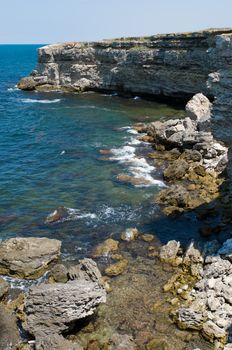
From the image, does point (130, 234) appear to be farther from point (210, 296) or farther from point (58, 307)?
point (58, 307)

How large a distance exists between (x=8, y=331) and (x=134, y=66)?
58.0 meters

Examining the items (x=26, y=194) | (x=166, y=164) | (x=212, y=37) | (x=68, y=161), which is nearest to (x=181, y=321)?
(x=26, y=194)

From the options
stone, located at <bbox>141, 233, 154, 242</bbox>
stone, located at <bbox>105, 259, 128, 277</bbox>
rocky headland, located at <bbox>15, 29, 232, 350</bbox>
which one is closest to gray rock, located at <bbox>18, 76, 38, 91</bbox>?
rocky headland, located at <bbox>15, 29, 232, 350</bbox>

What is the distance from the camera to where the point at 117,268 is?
22.4 m

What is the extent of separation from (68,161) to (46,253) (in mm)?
18042

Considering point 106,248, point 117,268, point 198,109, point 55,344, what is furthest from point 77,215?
point 198,109

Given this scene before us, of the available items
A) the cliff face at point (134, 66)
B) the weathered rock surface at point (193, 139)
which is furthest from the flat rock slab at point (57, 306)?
the cliff face at point (134, 66)

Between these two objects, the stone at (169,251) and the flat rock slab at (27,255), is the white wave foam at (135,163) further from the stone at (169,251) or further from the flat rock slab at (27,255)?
the flat rock slab at (27,255)

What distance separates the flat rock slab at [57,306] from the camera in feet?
57.6

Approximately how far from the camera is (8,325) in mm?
18078

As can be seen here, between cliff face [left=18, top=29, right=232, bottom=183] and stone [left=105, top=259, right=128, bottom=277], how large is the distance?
103ft

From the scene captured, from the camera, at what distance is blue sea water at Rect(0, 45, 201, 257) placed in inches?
1075

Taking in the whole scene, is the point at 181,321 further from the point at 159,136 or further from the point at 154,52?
the point at 154,52

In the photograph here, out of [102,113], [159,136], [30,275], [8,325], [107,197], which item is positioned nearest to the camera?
[8,325]
